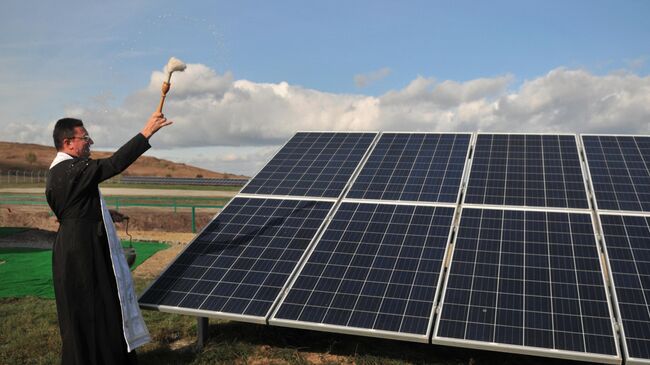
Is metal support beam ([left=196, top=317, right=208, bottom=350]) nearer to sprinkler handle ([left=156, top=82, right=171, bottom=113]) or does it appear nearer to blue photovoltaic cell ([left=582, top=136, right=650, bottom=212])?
sprinkler handle ([left=156, top=82, right=171, bottom=113])

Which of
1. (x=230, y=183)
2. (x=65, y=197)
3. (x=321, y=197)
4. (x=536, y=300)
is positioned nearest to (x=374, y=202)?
(x=321, y=197)

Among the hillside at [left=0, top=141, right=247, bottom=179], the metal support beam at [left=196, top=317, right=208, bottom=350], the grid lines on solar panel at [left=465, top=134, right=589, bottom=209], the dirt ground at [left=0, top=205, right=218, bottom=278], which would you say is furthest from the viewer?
the hillside at [left=0, top=141, right=247, bottom=179]

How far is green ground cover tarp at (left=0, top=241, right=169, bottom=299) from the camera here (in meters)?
14.5

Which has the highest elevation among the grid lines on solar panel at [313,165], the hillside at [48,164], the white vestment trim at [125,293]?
the grid lines on solar panel at [313,165]

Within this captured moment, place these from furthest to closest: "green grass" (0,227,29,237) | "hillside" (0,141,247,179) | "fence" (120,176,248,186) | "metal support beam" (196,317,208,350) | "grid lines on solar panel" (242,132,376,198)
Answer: "hillside" (0,141,247,179) → "fence" (120,176,248,186) → "green grass" (0,227,29,237) → "grid lines on solar panel" (242,132,376,198) → "metal support beam" (196,317,208,350)

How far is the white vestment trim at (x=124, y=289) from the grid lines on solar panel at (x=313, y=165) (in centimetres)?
388

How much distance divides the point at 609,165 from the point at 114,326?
8972 millimetres

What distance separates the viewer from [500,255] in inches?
324

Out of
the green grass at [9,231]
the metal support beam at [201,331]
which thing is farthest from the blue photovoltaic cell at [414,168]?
the green grass at [9,231]

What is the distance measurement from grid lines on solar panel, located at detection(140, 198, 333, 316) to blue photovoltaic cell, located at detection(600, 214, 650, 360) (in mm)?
4605

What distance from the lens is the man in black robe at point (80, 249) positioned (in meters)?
6.75

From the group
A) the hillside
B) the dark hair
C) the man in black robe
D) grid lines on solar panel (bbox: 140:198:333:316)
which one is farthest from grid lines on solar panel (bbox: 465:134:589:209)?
the hillside

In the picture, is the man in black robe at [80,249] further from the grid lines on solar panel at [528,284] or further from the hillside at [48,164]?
the hillside at [48,164]

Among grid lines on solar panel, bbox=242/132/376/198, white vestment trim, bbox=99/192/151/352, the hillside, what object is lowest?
the hillside
